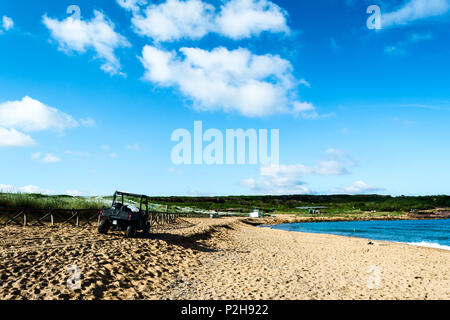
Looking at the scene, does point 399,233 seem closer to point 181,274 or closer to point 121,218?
point 181,274

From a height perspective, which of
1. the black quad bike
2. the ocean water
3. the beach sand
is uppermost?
the black quad bike

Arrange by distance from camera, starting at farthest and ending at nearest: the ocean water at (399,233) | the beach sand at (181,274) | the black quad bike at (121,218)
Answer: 1. the ocean water at (399,233)
2. the black quad bike at (121,218)
3. the beach sand at (181,274)

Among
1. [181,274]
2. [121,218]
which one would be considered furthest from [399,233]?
[121,218]

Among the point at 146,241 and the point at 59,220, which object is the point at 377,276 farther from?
the point at 59,220

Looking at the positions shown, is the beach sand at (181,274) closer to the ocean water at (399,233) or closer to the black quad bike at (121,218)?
the black quad bike at (121,218)

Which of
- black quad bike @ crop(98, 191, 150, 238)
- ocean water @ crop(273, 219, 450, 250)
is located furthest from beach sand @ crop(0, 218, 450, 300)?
ocean water @ crop(273, 219, 450, 250)

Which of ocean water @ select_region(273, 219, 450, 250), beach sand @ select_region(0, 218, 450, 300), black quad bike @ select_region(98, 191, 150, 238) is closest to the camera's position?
beach sand @ select_region(0, 218, 450, 300)

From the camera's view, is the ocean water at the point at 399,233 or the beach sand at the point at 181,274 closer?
the beach sand at the point at 181,274

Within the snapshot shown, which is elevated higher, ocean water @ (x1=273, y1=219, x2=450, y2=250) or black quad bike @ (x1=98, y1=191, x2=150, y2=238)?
black quad bike @ (x1=98, y1=191, x2=150, y2=238)

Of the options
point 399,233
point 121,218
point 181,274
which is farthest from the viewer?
point 399,233

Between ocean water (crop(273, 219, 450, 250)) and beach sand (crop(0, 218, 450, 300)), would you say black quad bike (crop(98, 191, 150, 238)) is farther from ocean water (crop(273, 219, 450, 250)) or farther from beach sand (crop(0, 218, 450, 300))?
ocean water (crop(273, 219, 450, 250))

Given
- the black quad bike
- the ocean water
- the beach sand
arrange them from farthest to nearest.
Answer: the ocean water → the black quad bike → the beach sand

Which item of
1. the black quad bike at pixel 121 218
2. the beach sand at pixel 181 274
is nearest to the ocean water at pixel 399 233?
the beach sand at pixel 181 274
